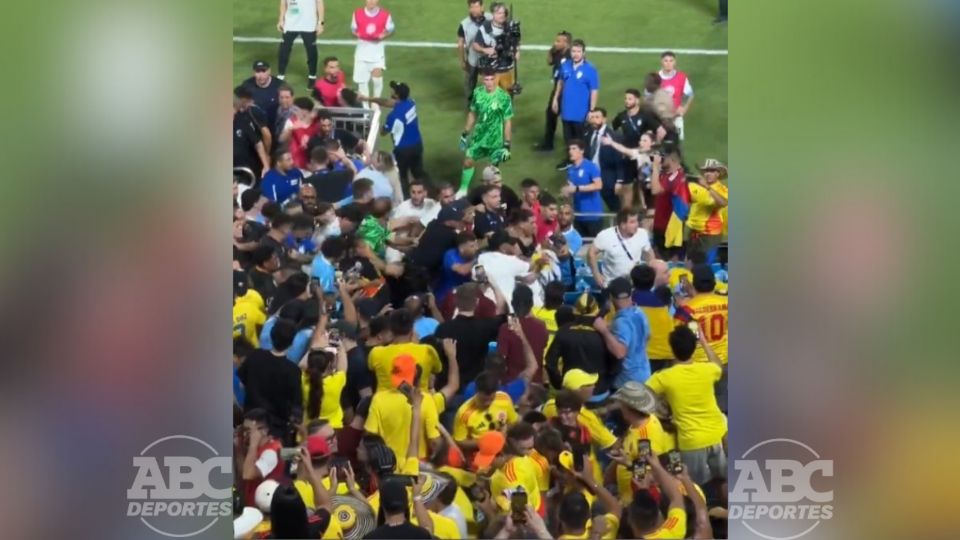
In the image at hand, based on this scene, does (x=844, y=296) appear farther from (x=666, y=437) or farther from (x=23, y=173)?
(x=23, y=173)

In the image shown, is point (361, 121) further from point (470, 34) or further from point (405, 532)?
point (405, 532)

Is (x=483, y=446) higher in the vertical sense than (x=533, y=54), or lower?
lower

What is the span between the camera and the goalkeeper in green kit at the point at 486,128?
1267 cm

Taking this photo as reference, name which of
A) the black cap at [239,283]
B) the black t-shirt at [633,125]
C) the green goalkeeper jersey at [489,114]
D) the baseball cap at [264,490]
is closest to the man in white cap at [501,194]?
the green goalkeeper jersey at [489,114]

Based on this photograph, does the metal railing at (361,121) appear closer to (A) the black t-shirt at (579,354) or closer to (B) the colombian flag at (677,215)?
(A) the black t-shirt at (579,354)

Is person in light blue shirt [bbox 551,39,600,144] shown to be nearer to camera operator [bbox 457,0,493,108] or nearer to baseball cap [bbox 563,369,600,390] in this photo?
camera operator [bbox 457,0,493,108]

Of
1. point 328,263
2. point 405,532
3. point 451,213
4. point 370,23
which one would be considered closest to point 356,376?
point 328,263

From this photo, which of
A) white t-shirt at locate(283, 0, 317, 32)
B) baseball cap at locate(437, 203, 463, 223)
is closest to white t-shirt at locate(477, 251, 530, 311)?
baseball cap at locate(437, 203, 463, 223)

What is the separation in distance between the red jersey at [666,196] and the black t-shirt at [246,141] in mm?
2001

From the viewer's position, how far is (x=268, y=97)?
496 inches

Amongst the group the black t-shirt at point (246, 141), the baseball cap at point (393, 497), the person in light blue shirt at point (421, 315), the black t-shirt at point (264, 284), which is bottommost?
the baseball cap at point (393, 497)

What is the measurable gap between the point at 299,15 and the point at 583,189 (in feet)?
5.47

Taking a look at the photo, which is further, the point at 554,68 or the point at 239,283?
the point at 554,68

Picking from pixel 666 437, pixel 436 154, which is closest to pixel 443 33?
pixel 436 154
